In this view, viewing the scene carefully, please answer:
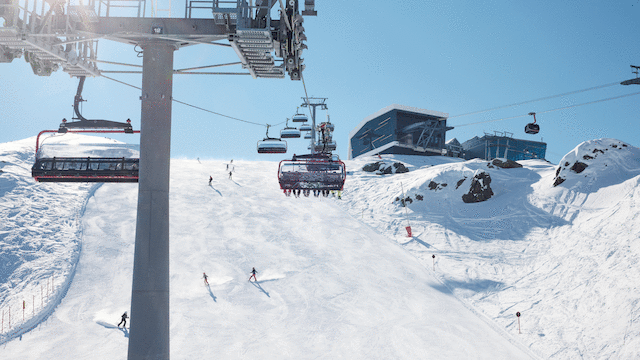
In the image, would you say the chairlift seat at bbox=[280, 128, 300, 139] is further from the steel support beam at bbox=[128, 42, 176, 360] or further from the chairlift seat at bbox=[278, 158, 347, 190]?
the steel support beam at bbox=[128, 42, 176, 360]

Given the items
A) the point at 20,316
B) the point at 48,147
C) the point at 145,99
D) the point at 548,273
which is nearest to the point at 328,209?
the point at 548,273

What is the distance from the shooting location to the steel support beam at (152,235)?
28.1 feet

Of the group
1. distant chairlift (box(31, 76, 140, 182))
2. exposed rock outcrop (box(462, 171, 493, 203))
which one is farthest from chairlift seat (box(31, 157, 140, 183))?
exposed rock outcrop (box(462, 171, 493, 203))

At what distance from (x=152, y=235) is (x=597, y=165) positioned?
34969 mm

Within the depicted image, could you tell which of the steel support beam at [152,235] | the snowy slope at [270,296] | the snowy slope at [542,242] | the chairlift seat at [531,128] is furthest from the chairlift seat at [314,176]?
the chairlift seat at [531,128]

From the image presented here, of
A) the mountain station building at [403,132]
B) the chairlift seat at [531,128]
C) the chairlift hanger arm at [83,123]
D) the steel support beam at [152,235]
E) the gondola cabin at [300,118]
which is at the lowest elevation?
the steel support beam at [152,235]

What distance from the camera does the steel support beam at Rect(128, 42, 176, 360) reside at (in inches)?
337

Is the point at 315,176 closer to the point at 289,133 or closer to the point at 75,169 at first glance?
the point at 289,133

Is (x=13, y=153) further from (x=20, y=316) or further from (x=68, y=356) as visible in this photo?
(x=68, y=356)

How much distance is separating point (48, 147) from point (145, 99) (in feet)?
174

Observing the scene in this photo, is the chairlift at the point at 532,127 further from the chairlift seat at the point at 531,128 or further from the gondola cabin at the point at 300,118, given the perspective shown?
the gondola cabin at the point at 300,118

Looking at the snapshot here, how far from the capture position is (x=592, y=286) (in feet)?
71.7

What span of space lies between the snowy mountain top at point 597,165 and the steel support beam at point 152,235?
1254 inches

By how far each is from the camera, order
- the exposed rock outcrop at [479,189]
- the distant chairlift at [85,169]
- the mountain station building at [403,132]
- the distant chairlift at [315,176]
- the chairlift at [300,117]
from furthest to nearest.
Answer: the mountain station building at [403,132], the exposed rock outcrop at [479,189], the chairlift at [300,117], the distant chairlift at [315,176], the distant chairlift at [85,169]
